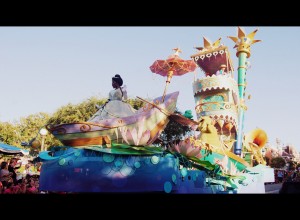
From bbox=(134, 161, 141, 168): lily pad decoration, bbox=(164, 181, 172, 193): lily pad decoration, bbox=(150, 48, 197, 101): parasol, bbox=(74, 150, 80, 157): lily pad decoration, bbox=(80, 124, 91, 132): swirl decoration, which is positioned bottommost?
bbox=(164, 181, 172, 193): lily pad decoration

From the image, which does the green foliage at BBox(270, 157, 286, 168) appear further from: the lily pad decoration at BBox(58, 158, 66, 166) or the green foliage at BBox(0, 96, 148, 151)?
the lily pad decoration at BBox(58, 158, 66, 166)

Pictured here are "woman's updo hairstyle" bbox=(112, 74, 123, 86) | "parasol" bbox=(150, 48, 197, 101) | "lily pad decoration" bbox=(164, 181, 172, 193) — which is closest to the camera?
"lily pad decoration" bbox=(164, 181, 172, 193)

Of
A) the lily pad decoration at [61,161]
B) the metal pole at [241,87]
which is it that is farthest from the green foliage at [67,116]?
the lily pad decoration at [61,161]

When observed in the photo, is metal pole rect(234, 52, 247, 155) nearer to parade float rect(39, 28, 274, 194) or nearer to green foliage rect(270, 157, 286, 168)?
green foliage rect(270, 157, 286, 168)

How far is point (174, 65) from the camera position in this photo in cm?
677

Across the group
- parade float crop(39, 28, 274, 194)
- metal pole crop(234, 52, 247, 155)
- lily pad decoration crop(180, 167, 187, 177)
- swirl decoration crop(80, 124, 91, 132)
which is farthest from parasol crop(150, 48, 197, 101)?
metal pole crop(234, 52, 247, 155)

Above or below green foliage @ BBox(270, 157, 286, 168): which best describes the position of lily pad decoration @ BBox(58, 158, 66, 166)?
below

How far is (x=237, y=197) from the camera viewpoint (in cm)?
315

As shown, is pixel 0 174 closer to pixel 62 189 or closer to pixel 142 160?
pixel 62 189

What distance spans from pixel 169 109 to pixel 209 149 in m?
2.79

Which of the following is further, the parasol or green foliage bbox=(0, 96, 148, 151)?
green foliage bbox=(0, 96, 148, 151)

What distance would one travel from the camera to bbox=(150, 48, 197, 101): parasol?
673cm

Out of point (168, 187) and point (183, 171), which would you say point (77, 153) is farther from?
point (183, 171)

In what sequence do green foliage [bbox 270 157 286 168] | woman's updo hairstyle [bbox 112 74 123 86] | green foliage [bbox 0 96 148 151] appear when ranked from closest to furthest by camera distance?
woman's updo hairstyle [bbox 112 74 123 86], green foliage [bbox 270 157 286 168], green foliage [bbox 0 96 148 151]
